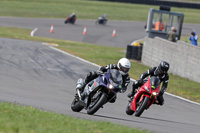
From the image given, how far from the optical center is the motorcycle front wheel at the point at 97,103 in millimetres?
9320

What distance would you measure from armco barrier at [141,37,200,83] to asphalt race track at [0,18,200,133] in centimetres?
426

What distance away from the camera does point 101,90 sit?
9617 millimetres

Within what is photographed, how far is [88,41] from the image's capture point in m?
33.1

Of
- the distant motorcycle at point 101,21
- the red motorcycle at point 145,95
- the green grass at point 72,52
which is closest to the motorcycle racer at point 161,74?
the red motorcycle at point 145,95

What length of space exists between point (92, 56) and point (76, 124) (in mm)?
16310

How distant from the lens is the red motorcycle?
400 inches

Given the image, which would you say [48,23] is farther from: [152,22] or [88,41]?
[152,22]

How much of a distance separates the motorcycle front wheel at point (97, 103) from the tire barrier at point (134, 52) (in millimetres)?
14463

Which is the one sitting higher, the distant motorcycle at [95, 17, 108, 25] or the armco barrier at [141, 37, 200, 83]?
the armco barrier at [141, 37, 200, 83]

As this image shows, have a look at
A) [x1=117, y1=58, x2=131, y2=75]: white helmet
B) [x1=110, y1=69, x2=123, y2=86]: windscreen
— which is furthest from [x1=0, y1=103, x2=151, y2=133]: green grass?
[x1=117, y1=58, x2=131, y2=75]: white helmet

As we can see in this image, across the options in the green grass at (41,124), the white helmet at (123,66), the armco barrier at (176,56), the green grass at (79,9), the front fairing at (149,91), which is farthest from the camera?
the green grass at (79,9)

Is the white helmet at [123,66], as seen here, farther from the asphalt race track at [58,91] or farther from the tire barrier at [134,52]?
the tire barrier at [134,52]

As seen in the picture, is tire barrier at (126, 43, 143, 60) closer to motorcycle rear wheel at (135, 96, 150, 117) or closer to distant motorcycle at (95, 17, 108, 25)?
motorcycle rear wheel at (135, 96, 150, 117)

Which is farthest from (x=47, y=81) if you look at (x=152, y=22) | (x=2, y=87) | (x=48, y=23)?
(x=48, y=23)
